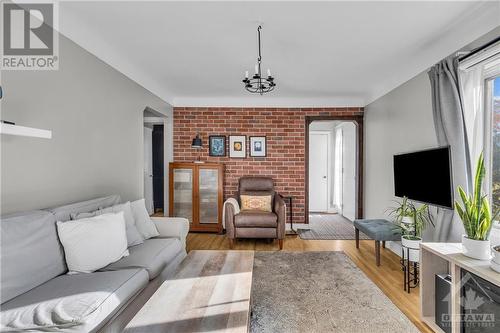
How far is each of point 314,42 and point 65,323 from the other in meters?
2.79

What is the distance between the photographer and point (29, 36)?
5.90ft

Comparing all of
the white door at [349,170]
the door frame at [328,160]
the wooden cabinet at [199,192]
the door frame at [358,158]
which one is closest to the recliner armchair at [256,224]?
the wooden cabinet at [199,192]

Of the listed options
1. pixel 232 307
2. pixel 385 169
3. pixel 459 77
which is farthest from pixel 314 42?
pixel 232 307

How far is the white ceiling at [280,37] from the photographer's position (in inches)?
76.4

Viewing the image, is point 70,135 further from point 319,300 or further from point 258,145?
point 258,145

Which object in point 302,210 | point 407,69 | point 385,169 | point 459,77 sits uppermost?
point 407,69

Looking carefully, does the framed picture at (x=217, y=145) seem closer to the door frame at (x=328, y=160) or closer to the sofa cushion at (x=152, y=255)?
the sofa cushion at (x=152, y=255)

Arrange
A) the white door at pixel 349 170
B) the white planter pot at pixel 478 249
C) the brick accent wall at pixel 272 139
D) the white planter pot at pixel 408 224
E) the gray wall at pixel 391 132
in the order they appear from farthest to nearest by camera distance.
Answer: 1. the white door at pixel 349 170
2. the brick accent wall at pixel 272 139
3. the gray wall at pixel 391 132
4. the white planter pot at pixel 408 224
5. the white planter pot at pixel 478 249

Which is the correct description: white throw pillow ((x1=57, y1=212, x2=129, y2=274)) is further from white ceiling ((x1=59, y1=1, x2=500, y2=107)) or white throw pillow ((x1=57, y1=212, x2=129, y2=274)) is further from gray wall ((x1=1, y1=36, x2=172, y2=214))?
white ceiling ((x1=59, y1=1, x2=500, y2=107))

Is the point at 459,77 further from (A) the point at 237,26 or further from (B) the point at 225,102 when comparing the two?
(B) the point at 225,102

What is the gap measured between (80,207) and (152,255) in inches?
26.6

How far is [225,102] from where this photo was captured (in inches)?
179

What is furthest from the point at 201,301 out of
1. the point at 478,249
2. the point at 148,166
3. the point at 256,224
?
the point at 148,166

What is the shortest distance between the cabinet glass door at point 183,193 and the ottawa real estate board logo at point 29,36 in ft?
8.28
